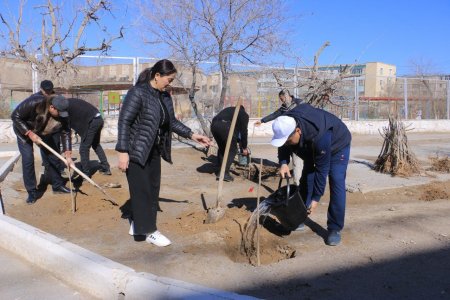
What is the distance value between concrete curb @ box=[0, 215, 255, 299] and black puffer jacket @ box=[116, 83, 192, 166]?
100cm

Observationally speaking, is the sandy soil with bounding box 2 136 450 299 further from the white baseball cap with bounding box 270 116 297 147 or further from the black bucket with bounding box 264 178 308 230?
the white baseball cap with bounding box 270 116 297 147

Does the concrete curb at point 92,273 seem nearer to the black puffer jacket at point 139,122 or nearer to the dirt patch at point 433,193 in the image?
the black puffer jacket at point 139,122

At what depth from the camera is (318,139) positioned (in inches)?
164

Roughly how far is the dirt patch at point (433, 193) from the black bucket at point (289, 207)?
2.98 m

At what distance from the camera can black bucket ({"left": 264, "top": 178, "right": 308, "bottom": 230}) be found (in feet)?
14.6

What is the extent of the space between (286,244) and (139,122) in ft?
5.98

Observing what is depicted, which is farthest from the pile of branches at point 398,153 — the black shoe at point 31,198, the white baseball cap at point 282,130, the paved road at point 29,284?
the paved road at point 29,284

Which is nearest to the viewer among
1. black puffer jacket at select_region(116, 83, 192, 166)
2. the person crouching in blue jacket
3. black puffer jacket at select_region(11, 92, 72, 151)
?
the person crouching in blue jacket

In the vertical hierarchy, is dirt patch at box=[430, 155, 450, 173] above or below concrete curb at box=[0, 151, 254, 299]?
above

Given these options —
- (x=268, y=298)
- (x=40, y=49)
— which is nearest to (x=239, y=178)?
(x=268, y=298)

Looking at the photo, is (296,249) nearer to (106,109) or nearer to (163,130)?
(163,130)

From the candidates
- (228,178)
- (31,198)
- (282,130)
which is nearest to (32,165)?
(31,198)

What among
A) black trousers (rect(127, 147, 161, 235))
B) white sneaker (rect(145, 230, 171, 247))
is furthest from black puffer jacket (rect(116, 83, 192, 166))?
white sneaker (rect(145, 230, 171, 247))

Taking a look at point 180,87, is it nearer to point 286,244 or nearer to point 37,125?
point 37,125
